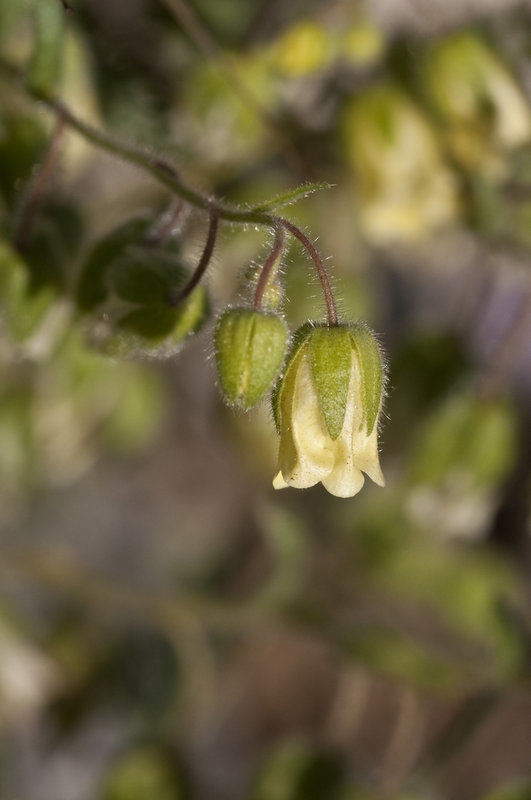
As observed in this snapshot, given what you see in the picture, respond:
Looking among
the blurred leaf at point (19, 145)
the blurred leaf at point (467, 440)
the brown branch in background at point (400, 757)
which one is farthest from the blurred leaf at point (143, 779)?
the blurred leaf at point (19, 145)

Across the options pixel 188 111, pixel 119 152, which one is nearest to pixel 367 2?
pixel 188 111

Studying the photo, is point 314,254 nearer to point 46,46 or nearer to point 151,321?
point 151,321

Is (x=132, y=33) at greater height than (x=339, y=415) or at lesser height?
greater

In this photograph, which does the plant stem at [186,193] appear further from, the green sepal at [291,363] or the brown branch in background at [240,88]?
the brown branch in background at [240,88]

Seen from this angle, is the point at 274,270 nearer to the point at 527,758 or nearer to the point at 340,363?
the point at 340,363

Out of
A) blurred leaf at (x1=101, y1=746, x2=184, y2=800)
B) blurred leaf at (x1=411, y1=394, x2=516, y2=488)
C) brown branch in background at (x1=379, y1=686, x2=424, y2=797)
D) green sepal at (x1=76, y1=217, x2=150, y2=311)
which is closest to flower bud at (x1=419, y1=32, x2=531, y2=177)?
blurred leaf at (x1=411, y1=394, x2=516, y2=488)
